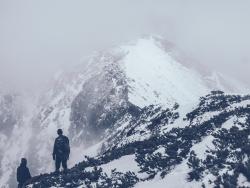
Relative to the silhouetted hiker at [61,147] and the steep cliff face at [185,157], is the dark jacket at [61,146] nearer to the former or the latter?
the silhouetted hiker at [61,147]

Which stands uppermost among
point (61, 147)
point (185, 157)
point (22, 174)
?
point (61, 147)

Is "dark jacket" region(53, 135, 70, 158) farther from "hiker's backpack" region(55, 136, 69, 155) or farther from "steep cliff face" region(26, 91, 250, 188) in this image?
"steep cliff face" region(26, 91, 250, 188)

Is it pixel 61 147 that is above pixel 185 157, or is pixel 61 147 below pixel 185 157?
above

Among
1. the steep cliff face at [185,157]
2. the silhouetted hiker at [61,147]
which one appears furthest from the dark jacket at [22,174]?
the silhouetted hiker at [61,147]

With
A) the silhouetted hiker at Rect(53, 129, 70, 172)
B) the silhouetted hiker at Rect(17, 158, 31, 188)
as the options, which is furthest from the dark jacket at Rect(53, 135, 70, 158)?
the silhouetted hiker at Rect(17, 158, 31, 188)

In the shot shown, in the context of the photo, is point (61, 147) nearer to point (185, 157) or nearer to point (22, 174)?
point (22, 174)

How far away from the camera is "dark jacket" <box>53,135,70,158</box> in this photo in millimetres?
54000

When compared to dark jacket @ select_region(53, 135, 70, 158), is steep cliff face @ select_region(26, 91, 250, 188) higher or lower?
lower

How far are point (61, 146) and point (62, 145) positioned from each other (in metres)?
0.11

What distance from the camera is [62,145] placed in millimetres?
54156

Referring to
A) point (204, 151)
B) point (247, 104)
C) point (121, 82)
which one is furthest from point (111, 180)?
point (121, 82)

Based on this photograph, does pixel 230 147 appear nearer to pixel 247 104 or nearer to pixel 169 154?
pixel 169 154

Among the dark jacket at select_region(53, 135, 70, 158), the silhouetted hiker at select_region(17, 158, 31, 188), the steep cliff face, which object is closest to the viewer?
the steep cliff face

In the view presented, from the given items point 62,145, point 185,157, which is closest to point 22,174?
point 62,145
